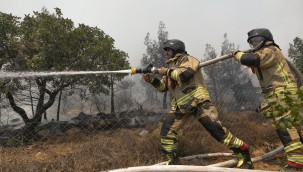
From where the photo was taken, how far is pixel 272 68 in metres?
3.80

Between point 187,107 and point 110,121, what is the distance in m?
3.95

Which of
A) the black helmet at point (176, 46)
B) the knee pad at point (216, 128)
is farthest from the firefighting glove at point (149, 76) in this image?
the knee pad at point (216, 128)

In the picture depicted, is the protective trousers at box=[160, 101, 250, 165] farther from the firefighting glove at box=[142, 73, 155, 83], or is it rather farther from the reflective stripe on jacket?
the firefighting glove at box=[142, 73, 155, 83]

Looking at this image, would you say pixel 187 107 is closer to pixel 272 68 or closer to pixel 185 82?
pixel 185 82

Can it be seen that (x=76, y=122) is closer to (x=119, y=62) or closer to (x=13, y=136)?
(x=13, y=136)

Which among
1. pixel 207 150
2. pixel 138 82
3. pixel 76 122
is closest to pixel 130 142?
pixel 207 150

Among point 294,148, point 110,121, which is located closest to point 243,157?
point 294,148

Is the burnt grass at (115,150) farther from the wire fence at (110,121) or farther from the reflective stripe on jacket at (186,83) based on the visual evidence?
the reflective stripe on jacket at (186,83)

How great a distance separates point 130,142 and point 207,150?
1.32 metres

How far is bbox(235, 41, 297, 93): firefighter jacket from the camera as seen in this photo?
3734mm

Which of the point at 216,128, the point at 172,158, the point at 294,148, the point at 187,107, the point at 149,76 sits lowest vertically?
the point at 172,158

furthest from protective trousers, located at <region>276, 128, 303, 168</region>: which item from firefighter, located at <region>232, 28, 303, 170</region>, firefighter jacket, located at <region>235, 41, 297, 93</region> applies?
firefighter jacket, located at <region>235, 41, 297, 93</region>

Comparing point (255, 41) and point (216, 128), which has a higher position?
point (255, 41)

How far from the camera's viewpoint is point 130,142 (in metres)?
4.91
